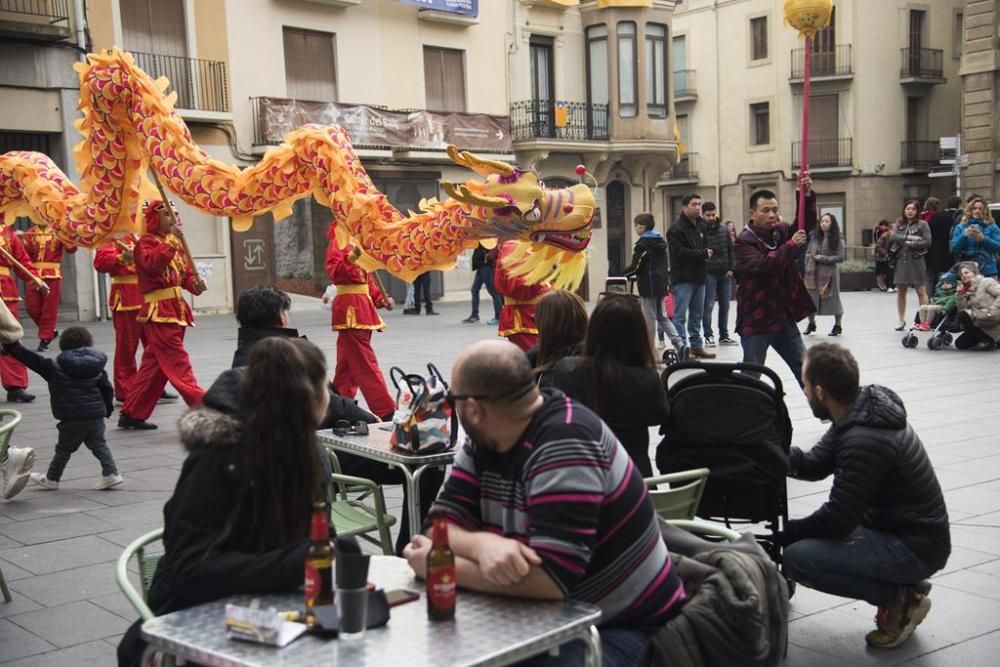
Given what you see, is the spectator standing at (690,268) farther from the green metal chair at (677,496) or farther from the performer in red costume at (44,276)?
the green metal chair at (677,496)

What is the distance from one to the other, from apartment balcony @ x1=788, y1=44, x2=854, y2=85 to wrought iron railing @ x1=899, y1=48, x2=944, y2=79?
2.12m

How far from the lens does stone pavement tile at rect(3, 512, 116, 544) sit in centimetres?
599

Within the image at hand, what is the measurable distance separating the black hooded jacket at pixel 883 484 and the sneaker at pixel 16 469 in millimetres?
4405

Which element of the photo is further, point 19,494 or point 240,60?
point 240,60

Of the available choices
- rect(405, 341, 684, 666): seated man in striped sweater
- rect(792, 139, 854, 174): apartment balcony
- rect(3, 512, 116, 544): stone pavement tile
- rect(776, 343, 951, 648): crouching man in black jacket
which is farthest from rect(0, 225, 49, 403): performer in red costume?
rect(792, 139, 854, 174): apartment balcony

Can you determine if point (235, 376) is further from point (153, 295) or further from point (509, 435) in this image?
point (153, 295)

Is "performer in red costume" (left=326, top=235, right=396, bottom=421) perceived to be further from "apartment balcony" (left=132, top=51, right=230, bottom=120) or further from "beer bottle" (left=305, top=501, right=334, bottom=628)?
"apartment balcony" (left=132, top=51, right=230, bottom=120)

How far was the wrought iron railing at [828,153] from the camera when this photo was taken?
36719 mm

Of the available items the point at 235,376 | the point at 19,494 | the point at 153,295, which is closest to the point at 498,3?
the point at 153,295

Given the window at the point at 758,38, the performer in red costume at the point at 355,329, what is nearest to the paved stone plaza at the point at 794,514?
the performer in red costume at the point at 355,329

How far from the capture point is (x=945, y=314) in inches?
534

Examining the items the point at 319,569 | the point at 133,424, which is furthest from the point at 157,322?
the point at 319,569

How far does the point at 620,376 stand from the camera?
4523 mm

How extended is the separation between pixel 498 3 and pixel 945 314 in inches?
674
